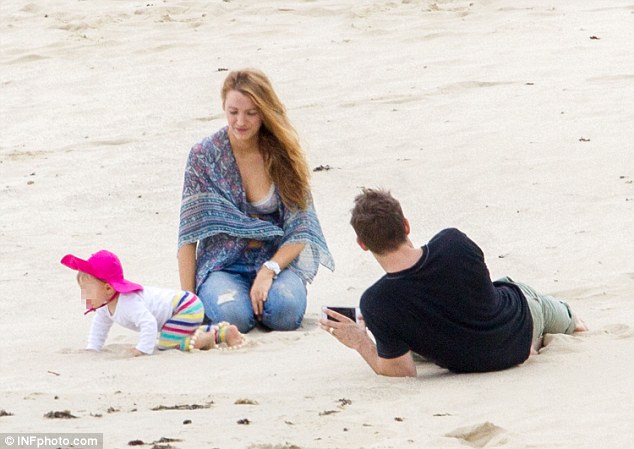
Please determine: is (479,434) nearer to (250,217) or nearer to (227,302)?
(227,302)

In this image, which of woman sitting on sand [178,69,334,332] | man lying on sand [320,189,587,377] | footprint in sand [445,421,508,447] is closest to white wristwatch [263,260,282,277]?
woman sitting on sand [178,69,334,332]

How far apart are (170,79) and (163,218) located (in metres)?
4.03

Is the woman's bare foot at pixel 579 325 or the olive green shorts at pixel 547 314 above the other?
the olive green shorts at pixel 547 314

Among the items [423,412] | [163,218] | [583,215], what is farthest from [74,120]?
[423,412]

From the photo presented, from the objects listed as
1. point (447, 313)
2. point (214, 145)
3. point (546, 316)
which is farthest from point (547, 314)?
point (214, 145)

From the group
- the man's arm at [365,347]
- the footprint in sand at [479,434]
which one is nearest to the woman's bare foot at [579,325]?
the man's arm at [365,347]

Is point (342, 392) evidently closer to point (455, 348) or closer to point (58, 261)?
point (455, 348)

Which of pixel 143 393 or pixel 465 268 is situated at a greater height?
pixel 465 268

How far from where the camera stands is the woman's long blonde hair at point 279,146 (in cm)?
646

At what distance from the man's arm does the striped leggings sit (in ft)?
3.35

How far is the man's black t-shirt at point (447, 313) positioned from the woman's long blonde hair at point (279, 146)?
68.4 inches

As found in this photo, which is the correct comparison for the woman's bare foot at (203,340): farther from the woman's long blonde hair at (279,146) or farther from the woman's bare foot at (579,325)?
the woman's bare foot at (579,325)

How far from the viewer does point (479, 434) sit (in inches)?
162

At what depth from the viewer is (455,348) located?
5023 mm
